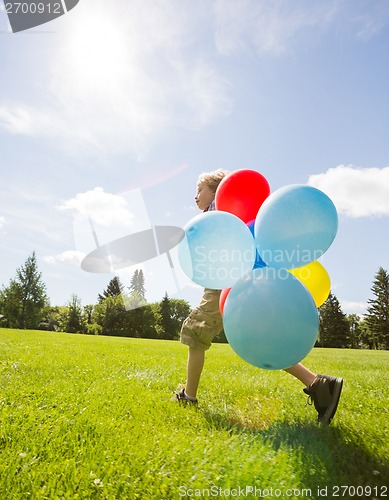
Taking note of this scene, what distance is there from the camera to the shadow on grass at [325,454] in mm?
1741

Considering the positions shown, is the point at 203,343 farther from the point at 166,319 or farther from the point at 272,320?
the point at 166,319

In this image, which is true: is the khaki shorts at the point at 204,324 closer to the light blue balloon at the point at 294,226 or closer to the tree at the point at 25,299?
the light blue balloon at the point at 294,226

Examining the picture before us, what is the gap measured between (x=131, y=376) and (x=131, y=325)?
42.3 m

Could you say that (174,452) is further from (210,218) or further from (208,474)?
(210,218)

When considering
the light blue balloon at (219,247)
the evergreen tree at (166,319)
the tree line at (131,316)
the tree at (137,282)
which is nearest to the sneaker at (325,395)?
the light blue balloon at (219,247)

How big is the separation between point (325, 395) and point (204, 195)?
6.69 feet

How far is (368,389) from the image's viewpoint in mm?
4145

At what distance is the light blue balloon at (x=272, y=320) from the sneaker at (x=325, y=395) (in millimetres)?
872

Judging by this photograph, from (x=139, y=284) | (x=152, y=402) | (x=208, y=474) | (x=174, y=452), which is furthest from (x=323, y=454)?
(x=139, y=284)

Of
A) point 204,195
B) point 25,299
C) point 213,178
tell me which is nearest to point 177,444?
point 204,195

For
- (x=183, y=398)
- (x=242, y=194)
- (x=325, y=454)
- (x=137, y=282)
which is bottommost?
(x=325, y=454)

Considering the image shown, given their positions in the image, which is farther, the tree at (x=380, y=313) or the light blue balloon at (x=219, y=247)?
the tree at (x=380, y=313)

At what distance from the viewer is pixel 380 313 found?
44.3m

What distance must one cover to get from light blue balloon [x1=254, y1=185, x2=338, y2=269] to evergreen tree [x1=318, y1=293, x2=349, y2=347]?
4431 centimetres
